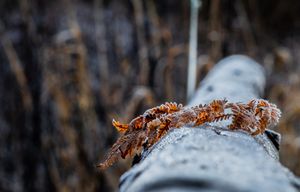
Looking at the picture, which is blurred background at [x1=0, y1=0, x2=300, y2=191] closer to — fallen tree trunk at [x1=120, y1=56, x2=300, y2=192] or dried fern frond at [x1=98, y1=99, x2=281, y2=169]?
dried fern frond at [x1=98, y1=99, x2=281, y2=169]

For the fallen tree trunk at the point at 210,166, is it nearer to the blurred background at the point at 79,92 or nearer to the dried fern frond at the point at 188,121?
the dried fern frond at the point at 188,121

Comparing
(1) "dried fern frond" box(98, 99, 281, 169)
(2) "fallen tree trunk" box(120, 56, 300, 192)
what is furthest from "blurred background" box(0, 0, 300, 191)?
(2) "fallen tree trunk" box(120, 56, 300, 192)

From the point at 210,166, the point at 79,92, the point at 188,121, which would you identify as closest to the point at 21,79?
the point at 79,92

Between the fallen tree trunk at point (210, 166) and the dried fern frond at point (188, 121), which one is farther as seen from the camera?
the dried fern frond at point (188, 121)

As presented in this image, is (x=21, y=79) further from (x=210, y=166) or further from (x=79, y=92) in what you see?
(x=210, y=166)

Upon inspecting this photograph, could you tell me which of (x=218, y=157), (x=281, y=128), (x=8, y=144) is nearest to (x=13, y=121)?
(x=8, y=144)

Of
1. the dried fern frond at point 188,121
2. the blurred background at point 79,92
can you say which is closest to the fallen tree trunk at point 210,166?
the dried fern frond at point 188,121

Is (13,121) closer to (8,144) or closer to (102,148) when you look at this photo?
(8,144)
